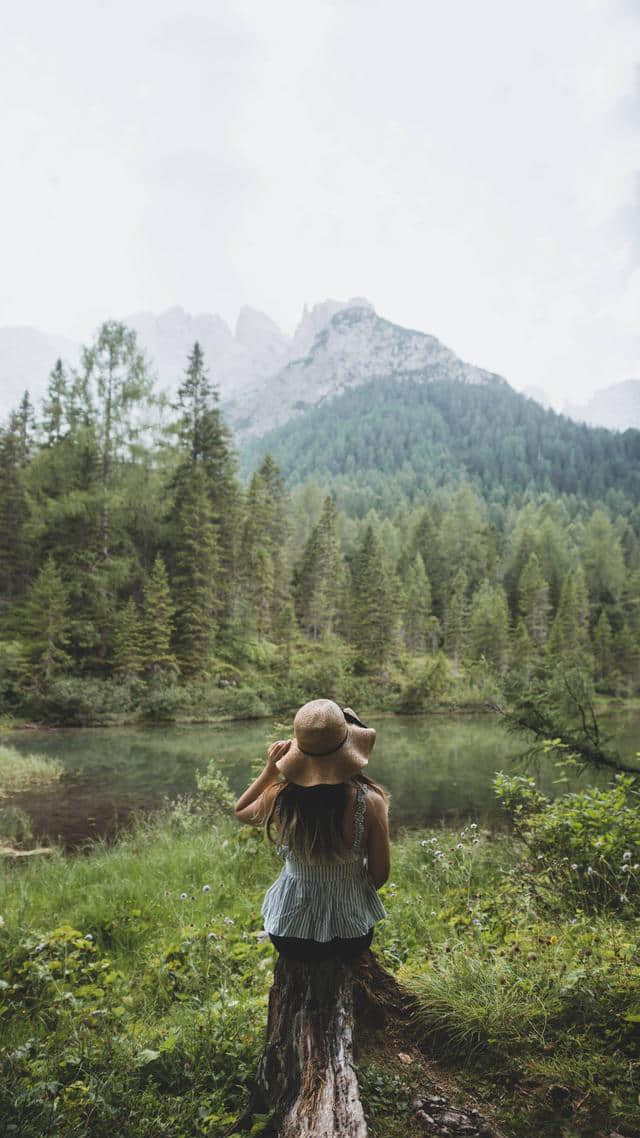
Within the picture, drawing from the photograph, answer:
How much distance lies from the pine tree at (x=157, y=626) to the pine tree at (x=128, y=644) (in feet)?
1.06

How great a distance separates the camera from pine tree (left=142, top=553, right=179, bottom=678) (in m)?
27.5

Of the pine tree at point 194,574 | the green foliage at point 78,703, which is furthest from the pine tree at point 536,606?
the green foliage at point 78,703

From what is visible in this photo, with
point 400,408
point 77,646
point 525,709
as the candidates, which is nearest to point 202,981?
point 525,709

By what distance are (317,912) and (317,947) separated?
135 millimetres

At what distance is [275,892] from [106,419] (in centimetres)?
3125

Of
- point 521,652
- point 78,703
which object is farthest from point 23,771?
point 521,652

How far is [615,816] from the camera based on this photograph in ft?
15.5

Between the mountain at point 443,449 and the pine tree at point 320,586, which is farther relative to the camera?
the mountain at point 443,449

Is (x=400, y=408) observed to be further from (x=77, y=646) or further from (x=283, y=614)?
(x=77, y=646)

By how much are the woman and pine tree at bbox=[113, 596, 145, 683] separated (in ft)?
84.4

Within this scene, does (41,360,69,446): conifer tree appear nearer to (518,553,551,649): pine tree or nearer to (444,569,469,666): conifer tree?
(444,569,469,666): conifer tree

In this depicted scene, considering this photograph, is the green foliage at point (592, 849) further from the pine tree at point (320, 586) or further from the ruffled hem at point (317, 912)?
the pine tree at point (320, 586)

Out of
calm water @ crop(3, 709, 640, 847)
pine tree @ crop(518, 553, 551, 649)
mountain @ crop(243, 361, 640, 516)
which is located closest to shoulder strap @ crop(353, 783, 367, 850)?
calm water @ crop(3, 709, 640, 847)

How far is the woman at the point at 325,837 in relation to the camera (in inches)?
92.3
